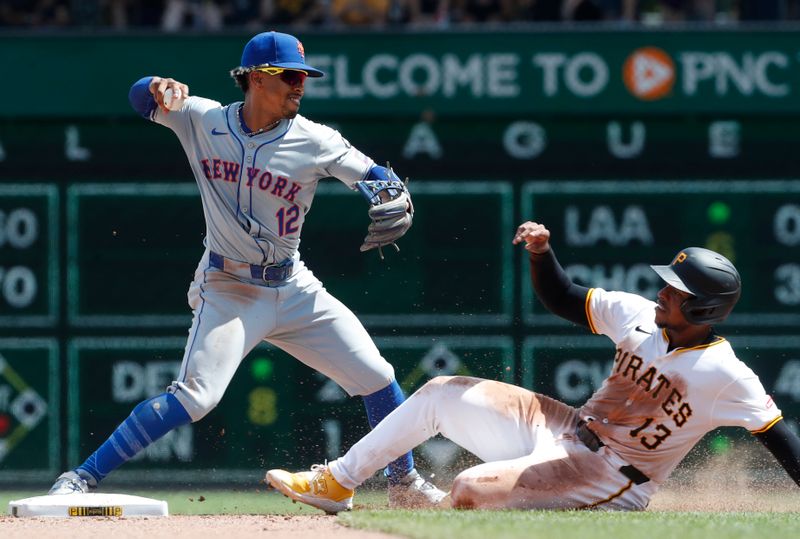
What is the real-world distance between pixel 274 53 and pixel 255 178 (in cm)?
50

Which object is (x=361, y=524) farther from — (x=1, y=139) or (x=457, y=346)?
(x=1, y=139)

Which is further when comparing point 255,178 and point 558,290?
point 255,178

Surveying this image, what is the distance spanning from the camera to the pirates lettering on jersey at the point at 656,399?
5.22 metres

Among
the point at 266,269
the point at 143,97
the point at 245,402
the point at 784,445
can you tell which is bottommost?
the point at 245,402

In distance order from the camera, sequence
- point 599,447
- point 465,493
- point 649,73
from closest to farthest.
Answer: point 599,447, point 465,493, point 649,73

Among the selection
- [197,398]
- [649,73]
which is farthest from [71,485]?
[649,73]

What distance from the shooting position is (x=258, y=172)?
5.93 metres

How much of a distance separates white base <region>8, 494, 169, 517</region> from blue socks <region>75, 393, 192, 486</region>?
0.39ft

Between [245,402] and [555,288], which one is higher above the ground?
[555,288]

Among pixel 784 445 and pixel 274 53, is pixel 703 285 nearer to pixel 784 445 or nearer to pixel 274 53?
pixel 784 445

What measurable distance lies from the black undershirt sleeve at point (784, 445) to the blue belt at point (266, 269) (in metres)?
1.98

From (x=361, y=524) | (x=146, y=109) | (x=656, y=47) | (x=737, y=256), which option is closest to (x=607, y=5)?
(x=656, y=47)

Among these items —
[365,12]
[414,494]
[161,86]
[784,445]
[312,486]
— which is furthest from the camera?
[365,12]

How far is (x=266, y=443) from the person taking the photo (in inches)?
339
